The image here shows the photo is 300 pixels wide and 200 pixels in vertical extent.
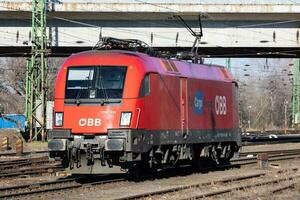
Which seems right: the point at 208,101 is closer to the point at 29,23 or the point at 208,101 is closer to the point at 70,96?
the point at 70,96

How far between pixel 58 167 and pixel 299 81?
243 ft

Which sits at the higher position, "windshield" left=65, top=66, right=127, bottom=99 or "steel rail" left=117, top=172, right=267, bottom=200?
"windshield" left=65, top=66, right=127, bottom=99

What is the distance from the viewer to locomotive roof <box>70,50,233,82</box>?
53.0ft

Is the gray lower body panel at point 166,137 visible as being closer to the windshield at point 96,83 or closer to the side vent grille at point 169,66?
the windshield at point 96,83

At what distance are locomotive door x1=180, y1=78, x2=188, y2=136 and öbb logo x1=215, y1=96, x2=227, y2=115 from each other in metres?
2.41

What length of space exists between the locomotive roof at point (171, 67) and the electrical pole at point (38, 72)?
16916 millimetres

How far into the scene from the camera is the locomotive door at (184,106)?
703 inches

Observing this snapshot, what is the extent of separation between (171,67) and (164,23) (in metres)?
20.1

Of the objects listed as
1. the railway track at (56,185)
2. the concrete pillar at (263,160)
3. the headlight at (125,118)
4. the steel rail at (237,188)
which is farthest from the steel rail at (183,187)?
the railway track at (56,185)

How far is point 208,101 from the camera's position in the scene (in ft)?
64.3

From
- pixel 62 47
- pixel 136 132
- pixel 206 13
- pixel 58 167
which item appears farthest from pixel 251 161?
pixel 62 47

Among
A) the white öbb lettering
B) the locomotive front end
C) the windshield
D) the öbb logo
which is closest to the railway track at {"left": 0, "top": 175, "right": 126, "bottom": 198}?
the locomotive front end

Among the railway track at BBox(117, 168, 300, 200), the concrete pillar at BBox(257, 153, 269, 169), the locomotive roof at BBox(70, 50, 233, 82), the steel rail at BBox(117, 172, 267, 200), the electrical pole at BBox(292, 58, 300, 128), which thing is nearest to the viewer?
the steel rail at BBox(117, 172, 267, 200)

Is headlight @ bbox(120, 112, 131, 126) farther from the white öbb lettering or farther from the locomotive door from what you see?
the locomotive door
